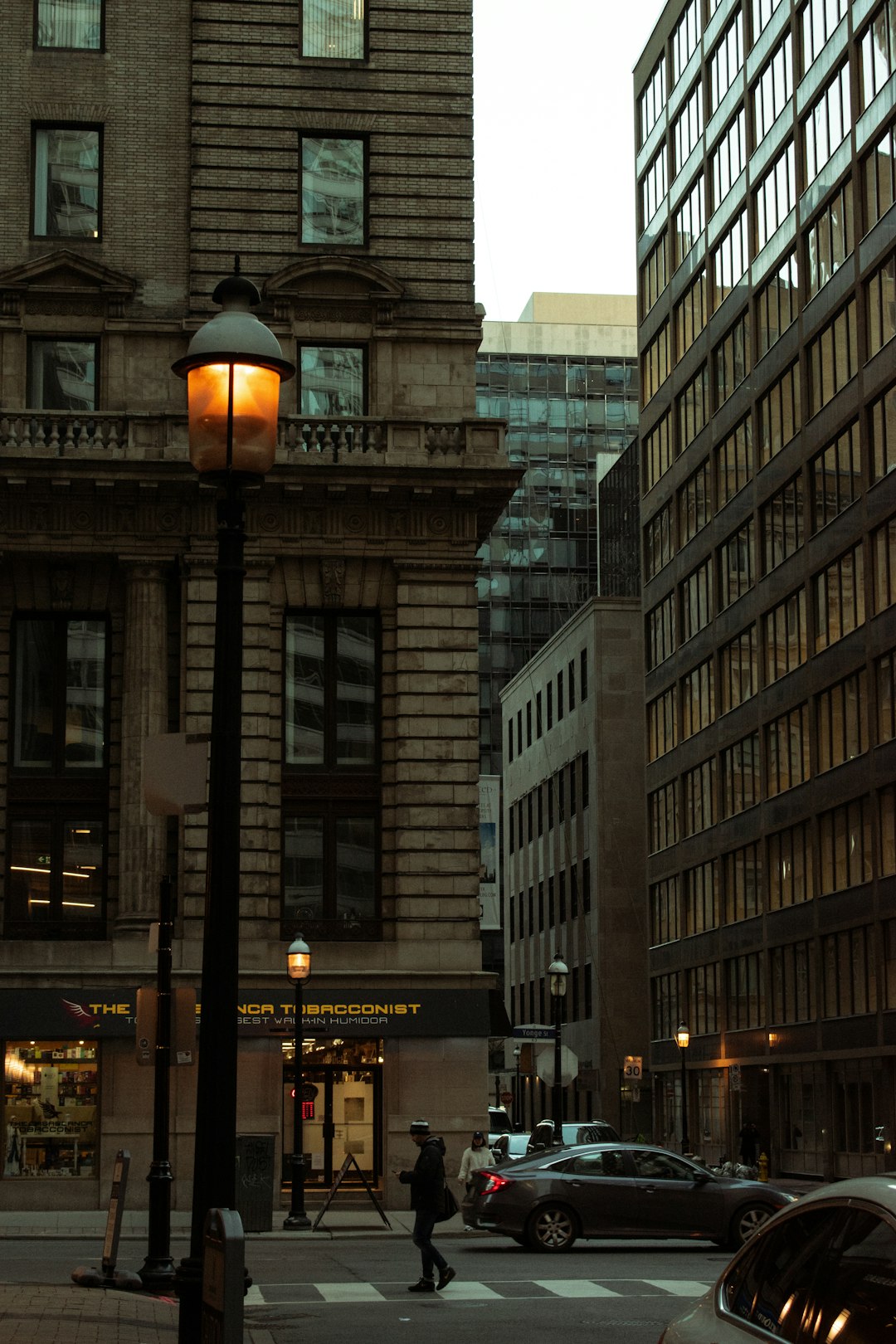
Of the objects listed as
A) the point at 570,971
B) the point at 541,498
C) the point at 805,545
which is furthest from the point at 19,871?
the point at 541,498

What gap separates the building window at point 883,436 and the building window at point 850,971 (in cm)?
1211

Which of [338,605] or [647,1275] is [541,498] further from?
[647,1275]

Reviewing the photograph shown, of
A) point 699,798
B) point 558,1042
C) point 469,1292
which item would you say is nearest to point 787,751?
point 699,798

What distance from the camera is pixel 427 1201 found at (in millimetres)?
19922

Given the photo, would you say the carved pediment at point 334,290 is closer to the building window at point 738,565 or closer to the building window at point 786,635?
the building window at point 786,635

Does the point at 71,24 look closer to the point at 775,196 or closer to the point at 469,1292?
the point at 469,1292

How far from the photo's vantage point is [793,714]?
5825cm

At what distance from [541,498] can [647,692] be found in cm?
4646

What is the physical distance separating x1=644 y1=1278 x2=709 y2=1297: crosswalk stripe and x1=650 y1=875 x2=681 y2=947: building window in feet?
169

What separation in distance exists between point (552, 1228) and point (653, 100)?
6280cm

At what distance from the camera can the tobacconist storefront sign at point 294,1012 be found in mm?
33375

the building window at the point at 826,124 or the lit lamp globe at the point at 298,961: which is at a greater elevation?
the building window at the point at 826,124

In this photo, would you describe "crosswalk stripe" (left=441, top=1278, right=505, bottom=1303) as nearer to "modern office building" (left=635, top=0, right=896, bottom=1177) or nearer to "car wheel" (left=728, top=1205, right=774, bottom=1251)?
"car wheel" (left=728, top=1205, right=774, bottom=1251)

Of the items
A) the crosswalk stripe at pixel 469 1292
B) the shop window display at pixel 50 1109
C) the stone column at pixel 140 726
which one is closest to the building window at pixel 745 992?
the stone column at pixel 140 726
